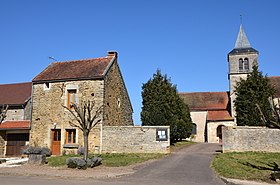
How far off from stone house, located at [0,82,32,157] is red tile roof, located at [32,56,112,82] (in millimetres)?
4027

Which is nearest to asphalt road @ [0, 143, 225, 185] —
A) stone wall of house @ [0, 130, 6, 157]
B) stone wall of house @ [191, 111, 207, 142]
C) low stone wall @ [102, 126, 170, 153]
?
low stone wall @ [102, 126, 170, 153]

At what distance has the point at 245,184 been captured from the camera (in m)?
8.88

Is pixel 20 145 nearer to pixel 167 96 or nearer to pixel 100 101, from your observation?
pixel 100 101

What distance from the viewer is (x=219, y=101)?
41562mm

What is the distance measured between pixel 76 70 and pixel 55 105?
318 centimetres

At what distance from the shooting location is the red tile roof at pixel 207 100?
40.7 meters

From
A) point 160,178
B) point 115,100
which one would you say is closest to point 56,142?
point 115,100

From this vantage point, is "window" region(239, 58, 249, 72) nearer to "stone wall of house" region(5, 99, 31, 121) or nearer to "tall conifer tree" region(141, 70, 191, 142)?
"tall conifer tree" region(141, 70, 191, 142)

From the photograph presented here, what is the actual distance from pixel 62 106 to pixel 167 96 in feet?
33.3

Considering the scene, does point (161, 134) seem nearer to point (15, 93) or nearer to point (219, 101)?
point (15, 93)

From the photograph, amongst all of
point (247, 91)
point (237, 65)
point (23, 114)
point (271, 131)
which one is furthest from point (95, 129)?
point (237, 65)

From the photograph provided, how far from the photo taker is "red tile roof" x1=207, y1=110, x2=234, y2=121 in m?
37.9

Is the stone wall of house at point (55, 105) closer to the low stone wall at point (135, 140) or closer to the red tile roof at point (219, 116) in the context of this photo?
the low stone wall at point (135, 140)

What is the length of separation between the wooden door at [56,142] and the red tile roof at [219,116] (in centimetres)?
2360
